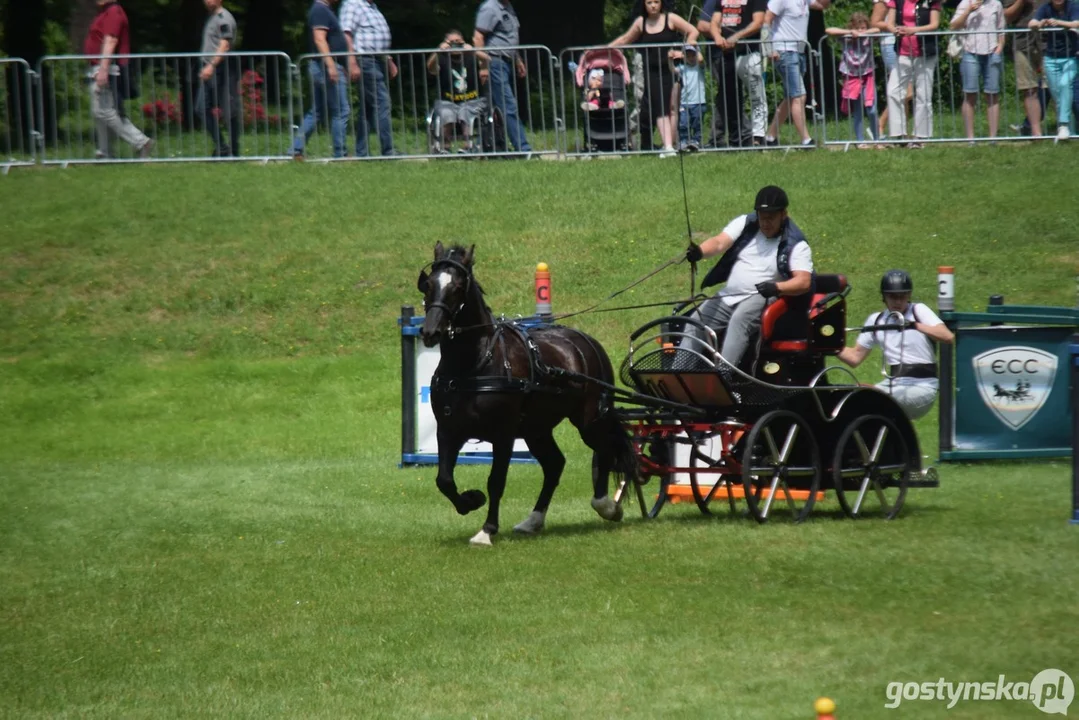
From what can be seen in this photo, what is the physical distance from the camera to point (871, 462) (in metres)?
10.9

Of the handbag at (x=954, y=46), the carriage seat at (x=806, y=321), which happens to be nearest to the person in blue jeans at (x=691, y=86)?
the handbag at (x=954, y=46)

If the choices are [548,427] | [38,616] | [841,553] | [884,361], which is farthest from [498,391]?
[884,361]

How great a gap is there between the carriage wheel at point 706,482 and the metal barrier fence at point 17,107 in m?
13.3

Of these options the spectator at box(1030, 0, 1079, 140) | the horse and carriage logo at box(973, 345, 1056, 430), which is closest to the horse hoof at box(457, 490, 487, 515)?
the horse and carriage logo at box(973, 345, 1056, 430)

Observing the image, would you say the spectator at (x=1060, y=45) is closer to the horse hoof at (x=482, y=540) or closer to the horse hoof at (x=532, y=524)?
the horse hoof at (x=532, y=524)

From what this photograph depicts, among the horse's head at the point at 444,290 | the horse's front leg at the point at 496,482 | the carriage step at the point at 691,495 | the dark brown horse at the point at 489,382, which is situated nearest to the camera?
the horse's head at the point at 444,290

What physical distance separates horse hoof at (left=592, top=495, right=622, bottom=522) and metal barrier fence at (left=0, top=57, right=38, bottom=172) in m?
14.0

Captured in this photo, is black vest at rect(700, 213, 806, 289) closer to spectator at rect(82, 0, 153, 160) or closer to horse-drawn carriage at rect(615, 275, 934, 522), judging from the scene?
horse-drawn carriage at rect(615, 275, 934, 522)

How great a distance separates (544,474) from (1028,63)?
12.2m

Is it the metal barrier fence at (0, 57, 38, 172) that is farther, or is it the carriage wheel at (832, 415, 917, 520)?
the metal barrier fence at (0, 57, 38, 172)

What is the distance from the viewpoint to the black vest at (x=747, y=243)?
10.9m

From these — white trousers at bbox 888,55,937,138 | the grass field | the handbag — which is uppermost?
the handbag

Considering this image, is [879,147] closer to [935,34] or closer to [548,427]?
[935,34]

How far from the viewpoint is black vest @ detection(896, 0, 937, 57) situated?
68.3 ft
